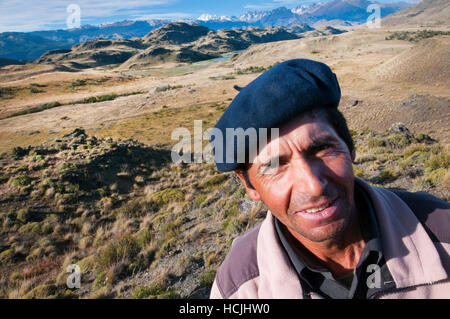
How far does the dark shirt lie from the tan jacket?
5 cm

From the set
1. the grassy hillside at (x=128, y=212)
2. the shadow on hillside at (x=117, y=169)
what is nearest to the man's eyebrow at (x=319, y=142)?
the grassy hillside at (x=128, y=212)

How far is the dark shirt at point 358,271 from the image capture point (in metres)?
1.59

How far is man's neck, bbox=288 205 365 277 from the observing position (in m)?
1.79

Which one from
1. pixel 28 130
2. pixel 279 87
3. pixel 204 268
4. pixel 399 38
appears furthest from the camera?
pixel 399 38

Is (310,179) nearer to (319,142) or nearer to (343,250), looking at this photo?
(319,142)

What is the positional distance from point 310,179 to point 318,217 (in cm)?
23

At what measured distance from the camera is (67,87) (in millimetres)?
65625

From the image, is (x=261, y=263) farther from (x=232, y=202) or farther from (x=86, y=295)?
(x=232, y=202)

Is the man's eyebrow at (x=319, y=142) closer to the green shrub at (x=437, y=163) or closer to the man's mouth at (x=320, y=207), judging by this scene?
the man's mouth at (x=320, y=207)

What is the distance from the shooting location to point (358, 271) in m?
1.63

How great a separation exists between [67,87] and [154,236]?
70.7 metres

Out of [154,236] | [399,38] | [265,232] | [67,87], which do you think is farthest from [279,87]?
[399,38]

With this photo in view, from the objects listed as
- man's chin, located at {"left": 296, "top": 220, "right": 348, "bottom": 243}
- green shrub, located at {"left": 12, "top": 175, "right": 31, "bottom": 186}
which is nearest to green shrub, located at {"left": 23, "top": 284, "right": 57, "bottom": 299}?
man's chin, located at {"left": 296, "top": 220, "right": 348, "bottom": 243}

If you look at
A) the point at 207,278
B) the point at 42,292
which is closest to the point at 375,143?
the point at 207,278
